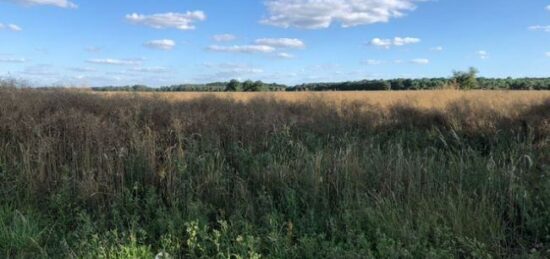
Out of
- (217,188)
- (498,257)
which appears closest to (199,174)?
(217,188)

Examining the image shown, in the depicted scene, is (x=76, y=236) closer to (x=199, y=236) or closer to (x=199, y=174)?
(x=199, y=236)

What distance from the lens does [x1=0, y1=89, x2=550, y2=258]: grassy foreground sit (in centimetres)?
464

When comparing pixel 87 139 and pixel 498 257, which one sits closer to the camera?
pixel 498 257

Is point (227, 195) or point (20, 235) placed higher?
point (227, 195)

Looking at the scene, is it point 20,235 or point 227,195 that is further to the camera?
point 227,195

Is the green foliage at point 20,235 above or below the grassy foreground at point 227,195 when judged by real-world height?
below

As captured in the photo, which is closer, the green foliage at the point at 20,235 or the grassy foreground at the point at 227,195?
the grassy foreground at the point at 227,195

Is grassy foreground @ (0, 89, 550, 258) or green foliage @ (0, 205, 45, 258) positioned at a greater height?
grassy foreground @ (0, 89, 550, 258)

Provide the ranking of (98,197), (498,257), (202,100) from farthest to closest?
(202,100), (98,197), (498,257)

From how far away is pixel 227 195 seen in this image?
6125 millimetres

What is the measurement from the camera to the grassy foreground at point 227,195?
464cm

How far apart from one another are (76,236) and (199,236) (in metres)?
1.22

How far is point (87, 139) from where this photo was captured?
7.34 m

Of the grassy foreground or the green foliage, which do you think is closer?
the grassy foreground
